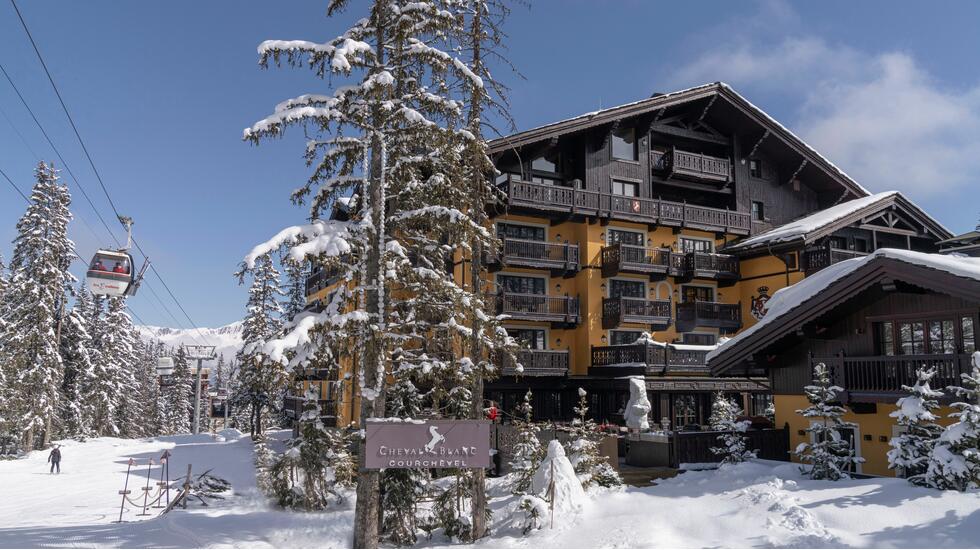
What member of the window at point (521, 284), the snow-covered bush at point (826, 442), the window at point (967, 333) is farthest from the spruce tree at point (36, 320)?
the window at point (967, 333)

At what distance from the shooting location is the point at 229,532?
16.0 metres

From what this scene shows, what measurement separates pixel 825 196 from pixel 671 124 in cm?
1108

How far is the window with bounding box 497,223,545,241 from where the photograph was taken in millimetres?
31516

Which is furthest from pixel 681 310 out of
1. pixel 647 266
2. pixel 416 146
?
pixel 416 146

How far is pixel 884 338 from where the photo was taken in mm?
17906

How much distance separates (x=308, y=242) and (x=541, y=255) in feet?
61.0

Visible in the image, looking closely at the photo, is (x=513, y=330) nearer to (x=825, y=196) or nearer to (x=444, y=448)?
(x=444, y=448)

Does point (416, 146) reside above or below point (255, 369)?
above

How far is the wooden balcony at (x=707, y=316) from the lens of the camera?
3362cm

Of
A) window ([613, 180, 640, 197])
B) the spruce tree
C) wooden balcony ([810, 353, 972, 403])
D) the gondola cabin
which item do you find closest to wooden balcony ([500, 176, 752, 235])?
window ([613, 180, 640, 197])

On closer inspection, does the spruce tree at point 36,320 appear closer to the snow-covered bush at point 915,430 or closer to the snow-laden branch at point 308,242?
the snow-laden branch at point 308,242

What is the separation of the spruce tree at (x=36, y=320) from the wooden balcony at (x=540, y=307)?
31838mm

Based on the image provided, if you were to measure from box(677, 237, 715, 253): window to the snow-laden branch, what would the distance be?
80.5 feet

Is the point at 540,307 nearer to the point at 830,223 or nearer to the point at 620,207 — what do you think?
the point at 620,207
